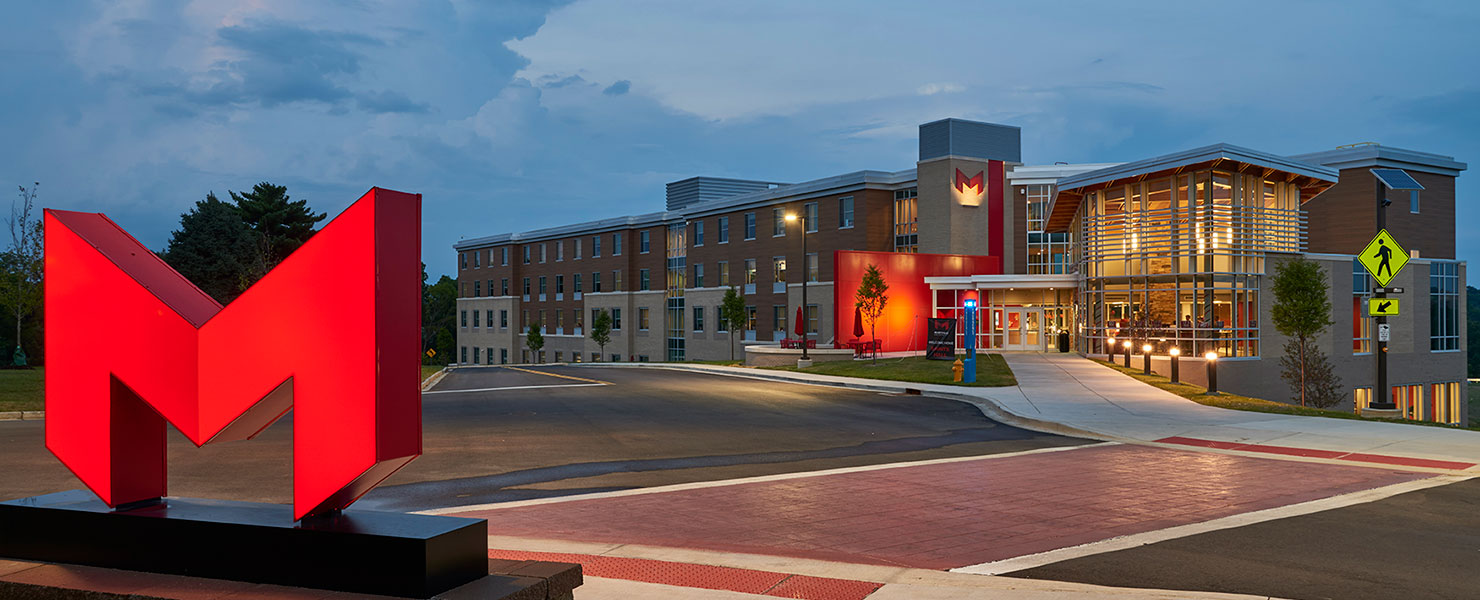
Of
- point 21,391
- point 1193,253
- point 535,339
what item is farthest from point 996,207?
point 21,391

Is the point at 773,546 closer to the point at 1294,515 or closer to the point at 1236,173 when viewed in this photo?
the point at 1294,515

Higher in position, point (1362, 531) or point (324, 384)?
point (324, 384)

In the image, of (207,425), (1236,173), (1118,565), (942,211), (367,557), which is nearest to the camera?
(367,557)

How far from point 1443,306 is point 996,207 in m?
22.6

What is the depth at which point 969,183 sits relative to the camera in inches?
2243

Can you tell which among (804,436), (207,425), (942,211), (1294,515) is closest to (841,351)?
(942,211)

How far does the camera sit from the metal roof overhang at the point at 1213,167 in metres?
35.2

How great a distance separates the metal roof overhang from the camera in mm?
35219

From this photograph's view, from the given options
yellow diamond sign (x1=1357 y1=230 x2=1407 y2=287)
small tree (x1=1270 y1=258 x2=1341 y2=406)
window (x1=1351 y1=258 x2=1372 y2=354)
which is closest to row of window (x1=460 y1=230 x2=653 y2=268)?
window (x1=1351 y1=258 x2=1372 y2=354)

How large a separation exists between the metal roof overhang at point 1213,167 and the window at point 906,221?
608 inches

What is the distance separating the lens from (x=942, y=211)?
2222 inches

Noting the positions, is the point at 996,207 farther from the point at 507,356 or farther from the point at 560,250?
the point at 507,356

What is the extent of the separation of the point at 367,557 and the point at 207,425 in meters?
1.26

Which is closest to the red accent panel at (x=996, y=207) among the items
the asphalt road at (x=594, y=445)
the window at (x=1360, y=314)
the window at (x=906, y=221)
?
the window at (x=906, y=221)
